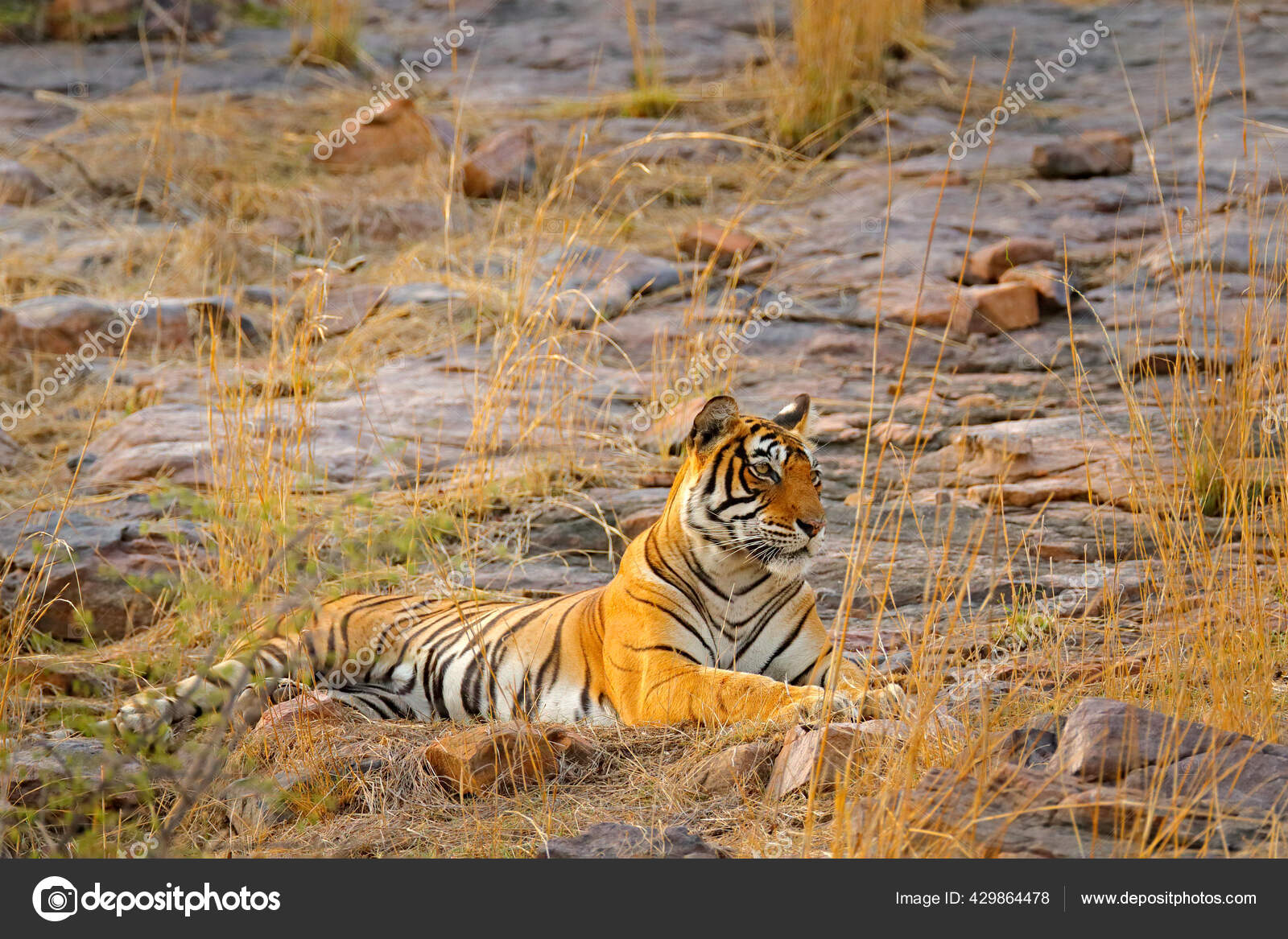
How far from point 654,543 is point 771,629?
44 cm

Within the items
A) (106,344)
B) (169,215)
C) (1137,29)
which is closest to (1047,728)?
(106,344)

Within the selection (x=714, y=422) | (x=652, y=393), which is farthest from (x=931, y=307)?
(x=714, y=422)

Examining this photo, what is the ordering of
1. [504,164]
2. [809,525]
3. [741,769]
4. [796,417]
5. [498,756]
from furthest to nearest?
[504,164] < [796,417] < [809,525] < [498,756] < [741,769]

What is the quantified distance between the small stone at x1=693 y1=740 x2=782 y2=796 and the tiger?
232 millimetres

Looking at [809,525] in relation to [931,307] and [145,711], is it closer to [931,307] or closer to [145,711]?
[145,711]

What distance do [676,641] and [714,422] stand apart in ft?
2.13

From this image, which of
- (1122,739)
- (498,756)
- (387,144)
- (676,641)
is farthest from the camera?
(387,144)

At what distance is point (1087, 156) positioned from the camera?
9.30 meters

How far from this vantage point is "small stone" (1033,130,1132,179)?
923 centimetres

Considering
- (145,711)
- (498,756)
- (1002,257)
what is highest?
(1002,257)

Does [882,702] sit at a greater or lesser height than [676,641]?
greater

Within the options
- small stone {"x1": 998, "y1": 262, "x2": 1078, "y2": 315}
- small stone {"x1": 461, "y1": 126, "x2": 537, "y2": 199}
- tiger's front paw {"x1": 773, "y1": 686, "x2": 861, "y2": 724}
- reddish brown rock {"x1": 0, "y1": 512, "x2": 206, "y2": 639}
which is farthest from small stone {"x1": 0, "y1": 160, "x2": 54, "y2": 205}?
tiger's front paw {"x1": 773, "y1": 686, "x2": 861, "y2": 724}

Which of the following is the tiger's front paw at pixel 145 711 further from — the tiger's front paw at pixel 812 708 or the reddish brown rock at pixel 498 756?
the tiger's front paw at pixel 812 708

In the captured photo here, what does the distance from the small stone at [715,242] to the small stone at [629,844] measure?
5.65 meters
